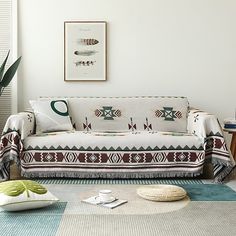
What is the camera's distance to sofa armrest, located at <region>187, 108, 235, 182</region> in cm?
314

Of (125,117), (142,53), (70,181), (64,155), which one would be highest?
(142,53)

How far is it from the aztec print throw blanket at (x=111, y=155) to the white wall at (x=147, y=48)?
3.49ft

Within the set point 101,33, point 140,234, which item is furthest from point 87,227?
point 101,33

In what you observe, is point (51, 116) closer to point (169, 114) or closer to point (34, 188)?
point (169, 114)

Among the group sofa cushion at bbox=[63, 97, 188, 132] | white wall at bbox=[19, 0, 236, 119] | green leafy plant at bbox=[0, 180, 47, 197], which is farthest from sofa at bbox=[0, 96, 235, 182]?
white wall at bbox=[19, 0, 236, 119]

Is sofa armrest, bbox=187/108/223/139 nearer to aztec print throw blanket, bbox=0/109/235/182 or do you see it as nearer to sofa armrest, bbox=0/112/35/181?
aztec print throw blanket, bbox=0/109/235/182

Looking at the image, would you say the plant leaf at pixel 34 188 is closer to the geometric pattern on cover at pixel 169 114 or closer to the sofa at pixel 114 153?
the sofa at pixel 114 153

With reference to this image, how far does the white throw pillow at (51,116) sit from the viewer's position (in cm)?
357

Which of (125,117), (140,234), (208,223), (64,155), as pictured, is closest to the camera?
(140,234)

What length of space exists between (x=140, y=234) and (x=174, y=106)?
79.2 inches

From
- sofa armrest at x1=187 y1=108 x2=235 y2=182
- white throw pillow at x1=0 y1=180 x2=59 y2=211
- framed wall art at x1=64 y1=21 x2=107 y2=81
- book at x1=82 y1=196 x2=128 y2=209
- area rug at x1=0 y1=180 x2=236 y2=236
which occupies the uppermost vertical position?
framed wall art at x1=64 y1=21 x2=107 y2=81

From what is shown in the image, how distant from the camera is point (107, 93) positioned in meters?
4.19

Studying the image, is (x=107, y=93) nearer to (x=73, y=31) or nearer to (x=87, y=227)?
(x=73, y=31)

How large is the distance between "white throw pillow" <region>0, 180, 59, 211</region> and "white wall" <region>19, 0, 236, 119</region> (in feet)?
6.33
